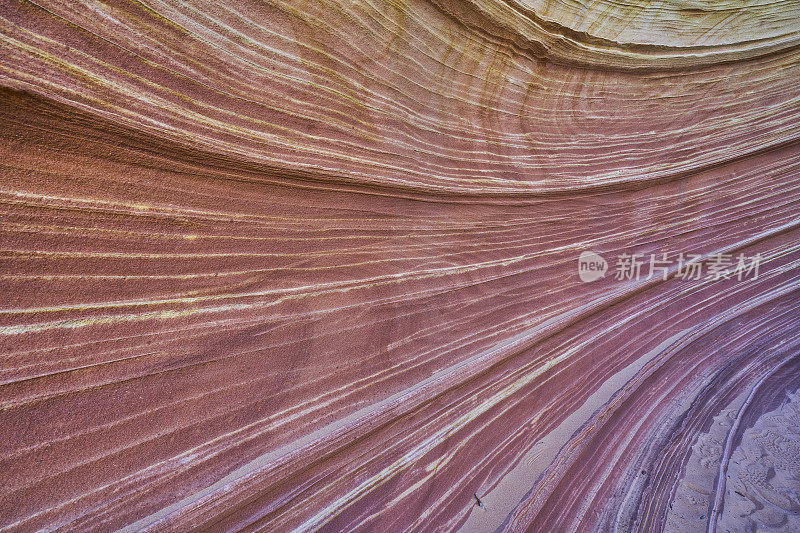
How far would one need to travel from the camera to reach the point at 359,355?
56.3 inches

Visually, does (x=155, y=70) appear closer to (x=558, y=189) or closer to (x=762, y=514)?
(x=558, y=189)

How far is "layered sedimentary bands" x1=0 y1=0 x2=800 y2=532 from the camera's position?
858mm

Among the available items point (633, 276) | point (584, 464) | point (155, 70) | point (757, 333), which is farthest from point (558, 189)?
point (757, 333)

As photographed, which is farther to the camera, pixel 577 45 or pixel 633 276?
pixel 633 276

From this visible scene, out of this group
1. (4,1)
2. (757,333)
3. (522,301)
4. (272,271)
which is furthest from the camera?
(757,333)

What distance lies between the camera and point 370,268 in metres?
1.49

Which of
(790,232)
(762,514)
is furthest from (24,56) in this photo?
(790,232)

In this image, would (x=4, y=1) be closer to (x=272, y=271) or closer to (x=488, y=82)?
(x=272, y=271)

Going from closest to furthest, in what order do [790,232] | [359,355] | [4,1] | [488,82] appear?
[4,1]
[359,355]
[488,82]
[790,232]

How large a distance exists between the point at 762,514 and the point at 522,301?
4.11 feet

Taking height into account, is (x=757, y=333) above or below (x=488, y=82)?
below

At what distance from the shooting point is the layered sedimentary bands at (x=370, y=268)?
86cm

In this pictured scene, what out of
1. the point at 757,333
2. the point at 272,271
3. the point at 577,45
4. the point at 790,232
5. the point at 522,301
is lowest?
the point at 757,333

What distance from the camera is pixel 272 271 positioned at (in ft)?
4.08
